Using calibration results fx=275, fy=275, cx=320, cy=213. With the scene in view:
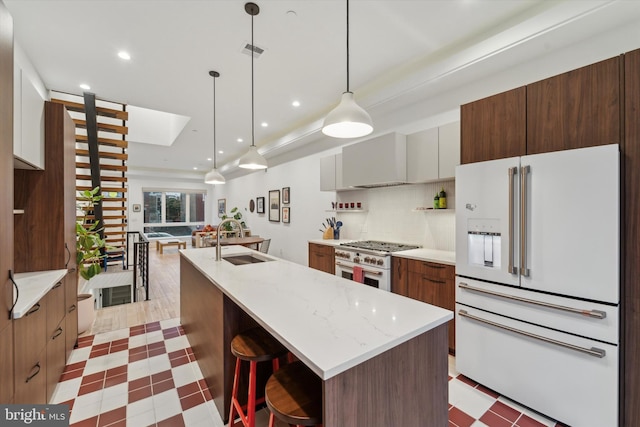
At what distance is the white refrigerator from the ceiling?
1190mm

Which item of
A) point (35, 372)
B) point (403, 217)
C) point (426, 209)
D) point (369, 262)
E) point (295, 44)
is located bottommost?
point (35, 372)

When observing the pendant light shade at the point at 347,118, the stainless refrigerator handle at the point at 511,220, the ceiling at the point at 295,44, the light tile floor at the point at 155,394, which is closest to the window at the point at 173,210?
the ceiling at the point at 295,44

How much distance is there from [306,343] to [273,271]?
1.17m

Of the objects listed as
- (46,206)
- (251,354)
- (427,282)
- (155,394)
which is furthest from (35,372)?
(427,282)

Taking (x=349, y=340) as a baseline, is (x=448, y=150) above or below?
above

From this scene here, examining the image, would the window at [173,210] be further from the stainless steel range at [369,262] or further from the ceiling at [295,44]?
the stainless steel range at [369,262]

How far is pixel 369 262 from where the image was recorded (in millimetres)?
3234

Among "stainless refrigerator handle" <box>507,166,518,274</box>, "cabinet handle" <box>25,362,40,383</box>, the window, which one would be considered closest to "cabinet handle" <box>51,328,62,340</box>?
"cabinet handle" <box>25,362,40,383</box>

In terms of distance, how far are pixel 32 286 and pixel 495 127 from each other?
3.38m

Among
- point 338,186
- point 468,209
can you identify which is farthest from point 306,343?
point 338,186

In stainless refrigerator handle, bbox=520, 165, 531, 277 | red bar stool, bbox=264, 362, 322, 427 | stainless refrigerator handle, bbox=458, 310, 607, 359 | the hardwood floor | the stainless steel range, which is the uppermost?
A: stainless refrigerator handle, bbox=520, 165, 531, 277

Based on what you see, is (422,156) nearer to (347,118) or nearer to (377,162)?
(377,162)

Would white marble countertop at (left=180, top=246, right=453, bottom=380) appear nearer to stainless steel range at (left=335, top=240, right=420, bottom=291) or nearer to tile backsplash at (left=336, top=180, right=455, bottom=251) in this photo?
stainless steel range at (left=335, top=240, right=420, bottom=291)

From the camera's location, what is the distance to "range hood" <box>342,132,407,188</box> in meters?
3.24
